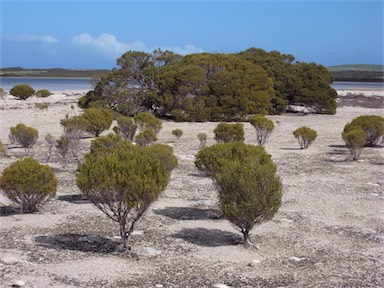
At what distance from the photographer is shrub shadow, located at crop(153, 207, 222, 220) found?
1057 cm

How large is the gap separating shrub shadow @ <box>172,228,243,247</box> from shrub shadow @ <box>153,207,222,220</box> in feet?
2.77

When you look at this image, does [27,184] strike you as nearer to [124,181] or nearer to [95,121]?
[124,181]

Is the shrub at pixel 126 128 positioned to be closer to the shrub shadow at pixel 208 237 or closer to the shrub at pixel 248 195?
the shrub shadow at pixel 208 237

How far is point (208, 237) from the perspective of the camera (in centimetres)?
926

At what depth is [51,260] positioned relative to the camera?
305 inches

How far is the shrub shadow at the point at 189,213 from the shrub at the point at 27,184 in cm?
235

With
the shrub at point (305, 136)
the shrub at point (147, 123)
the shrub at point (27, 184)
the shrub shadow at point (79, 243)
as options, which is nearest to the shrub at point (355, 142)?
the shrub at point (305, 136)

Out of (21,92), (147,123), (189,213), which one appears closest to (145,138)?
(147,123)

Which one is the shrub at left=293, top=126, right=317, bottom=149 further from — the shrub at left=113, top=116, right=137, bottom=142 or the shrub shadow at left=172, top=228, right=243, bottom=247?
the shrub shadow at left=172, top=228, right=243, bottom=247

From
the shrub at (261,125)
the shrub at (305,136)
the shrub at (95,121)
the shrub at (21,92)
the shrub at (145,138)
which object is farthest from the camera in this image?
the shrub at (21,92)

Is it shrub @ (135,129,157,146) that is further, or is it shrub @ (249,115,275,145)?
shrub @ (249,115,275,145)

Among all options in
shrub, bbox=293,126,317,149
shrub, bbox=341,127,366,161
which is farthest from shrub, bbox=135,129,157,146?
shrub, bbox=341,127,366,161

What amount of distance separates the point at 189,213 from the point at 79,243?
9.48 feet

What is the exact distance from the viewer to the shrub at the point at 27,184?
10.1 metres
